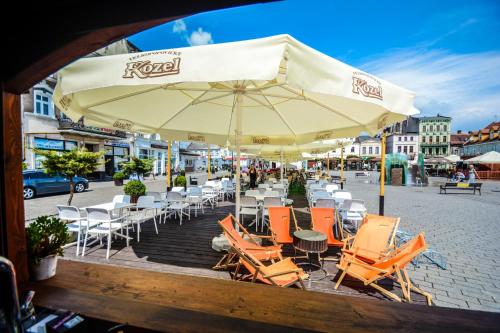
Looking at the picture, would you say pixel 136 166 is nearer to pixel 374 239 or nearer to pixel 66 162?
pixel 66 162

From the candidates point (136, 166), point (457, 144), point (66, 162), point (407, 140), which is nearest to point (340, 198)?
point (66, 162)

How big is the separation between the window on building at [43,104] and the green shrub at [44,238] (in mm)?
22075

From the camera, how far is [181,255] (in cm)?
491

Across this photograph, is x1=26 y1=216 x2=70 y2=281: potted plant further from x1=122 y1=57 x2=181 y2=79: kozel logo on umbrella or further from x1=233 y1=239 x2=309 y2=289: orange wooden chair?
x1=233 y1=239 x2=309 y2=289: orange wooden chair

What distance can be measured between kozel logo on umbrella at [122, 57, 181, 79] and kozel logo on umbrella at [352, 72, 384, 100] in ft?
6.09

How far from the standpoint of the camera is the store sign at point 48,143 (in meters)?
19.1

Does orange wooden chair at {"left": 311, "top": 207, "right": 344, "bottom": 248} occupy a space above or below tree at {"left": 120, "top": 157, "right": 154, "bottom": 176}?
below

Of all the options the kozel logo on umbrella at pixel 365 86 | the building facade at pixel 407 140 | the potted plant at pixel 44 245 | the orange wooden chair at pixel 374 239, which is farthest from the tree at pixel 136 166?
the building facade at pixel 407 140

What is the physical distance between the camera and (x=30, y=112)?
1830 centimetres

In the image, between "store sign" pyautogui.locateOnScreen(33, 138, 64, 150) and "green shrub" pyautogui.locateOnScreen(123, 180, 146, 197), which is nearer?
"green shrub" pyautogui.locateOnScreen(123, 180, 146, 197)

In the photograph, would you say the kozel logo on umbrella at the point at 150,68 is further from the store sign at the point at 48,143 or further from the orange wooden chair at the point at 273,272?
the store sign at the point at 48,143

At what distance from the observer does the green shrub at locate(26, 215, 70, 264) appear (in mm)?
2395

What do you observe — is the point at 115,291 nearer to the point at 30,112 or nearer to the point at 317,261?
the point at 317,261

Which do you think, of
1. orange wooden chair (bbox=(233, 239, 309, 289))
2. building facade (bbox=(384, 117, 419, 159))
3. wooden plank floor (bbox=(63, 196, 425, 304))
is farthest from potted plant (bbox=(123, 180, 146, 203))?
building facade (bbox=(384, 117, 419, 159))
